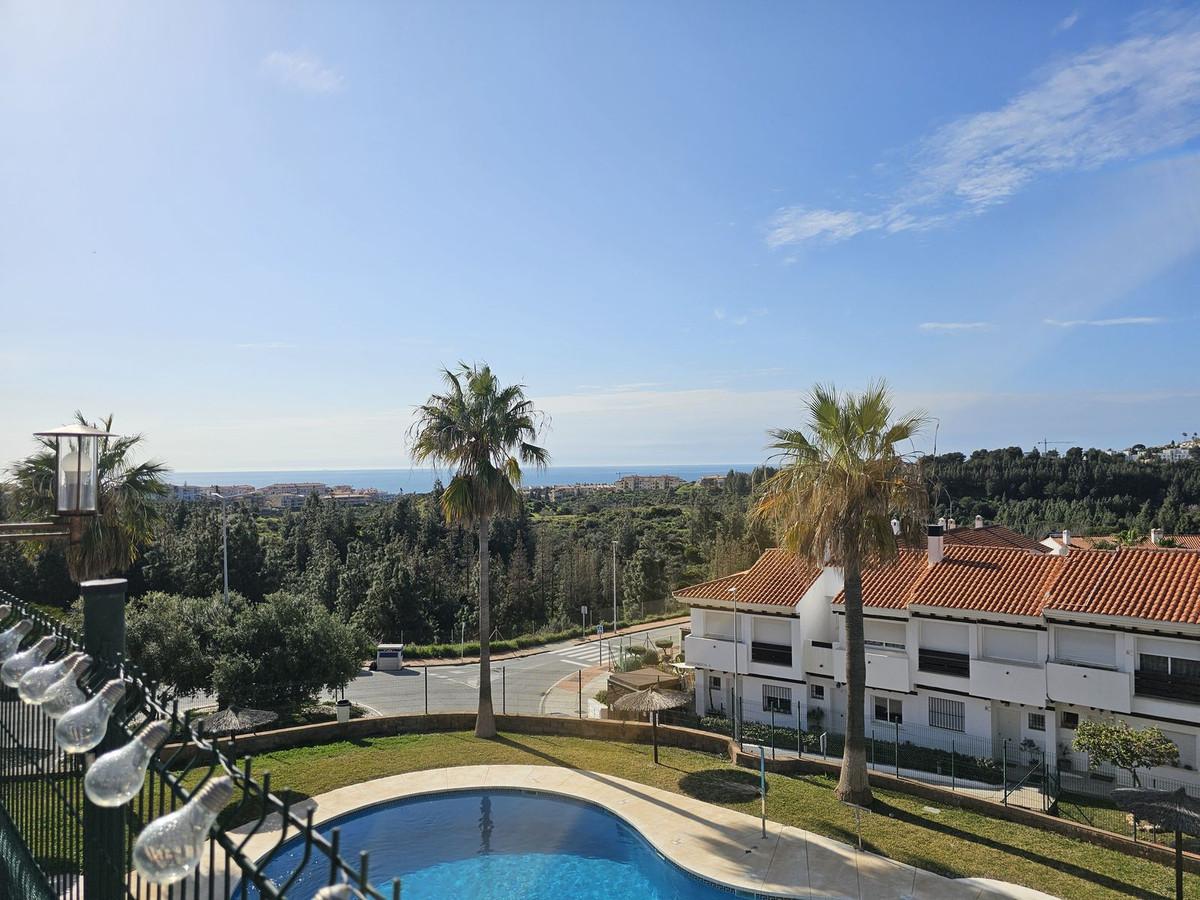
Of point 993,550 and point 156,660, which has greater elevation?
point 993,550

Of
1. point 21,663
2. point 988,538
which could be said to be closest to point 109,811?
point 21,663

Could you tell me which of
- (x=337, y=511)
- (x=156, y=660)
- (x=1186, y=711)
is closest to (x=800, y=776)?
(x=1186, y=711)

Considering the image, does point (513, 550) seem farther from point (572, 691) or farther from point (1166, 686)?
point (1166, 686)

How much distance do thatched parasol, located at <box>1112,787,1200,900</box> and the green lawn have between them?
1.21 meters

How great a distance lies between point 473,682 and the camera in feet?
124

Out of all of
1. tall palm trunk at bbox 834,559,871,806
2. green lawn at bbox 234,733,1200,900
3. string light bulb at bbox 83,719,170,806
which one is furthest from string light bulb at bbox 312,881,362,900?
tall palm trunk at bbox 834,559,871,806

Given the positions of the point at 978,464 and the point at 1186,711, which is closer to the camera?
the point at 1186,711

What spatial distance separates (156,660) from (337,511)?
183 feet

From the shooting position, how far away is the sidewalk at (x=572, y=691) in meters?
31.5

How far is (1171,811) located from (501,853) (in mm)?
13103

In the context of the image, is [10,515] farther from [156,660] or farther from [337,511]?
[337,511]

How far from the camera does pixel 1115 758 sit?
18.7m

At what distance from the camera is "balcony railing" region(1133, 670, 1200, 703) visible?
19578 mm

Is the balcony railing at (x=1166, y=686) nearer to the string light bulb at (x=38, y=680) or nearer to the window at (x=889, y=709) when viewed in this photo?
the window at (x=889, y=709)
